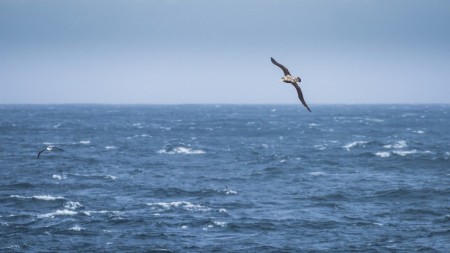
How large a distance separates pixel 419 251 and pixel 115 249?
65.8 ft

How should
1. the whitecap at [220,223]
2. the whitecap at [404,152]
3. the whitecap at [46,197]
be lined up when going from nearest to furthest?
the whitecap at [220,223] → the whitecap at [46,197] → the whitecap at [404,152]

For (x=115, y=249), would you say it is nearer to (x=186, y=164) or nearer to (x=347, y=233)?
(x=347, y=233)

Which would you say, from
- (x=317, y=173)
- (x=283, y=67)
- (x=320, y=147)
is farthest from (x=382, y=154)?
(x=283, y=67)

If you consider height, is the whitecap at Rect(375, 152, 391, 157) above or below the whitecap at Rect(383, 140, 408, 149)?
below

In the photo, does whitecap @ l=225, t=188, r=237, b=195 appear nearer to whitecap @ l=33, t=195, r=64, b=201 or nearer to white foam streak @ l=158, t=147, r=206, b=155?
whitecap @ l=33, t=195, r=64, b=201

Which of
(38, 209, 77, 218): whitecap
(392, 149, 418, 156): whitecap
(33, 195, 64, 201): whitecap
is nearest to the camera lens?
(38, 209, 77, 218): whitecap

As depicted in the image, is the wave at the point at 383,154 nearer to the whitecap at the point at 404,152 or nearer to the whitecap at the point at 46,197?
the whitecap at the point at 404,152

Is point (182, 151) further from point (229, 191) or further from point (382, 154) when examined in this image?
point (229, 191)

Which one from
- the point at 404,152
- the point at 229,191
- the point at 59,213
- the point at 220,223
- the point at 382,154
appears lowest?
the point at 220,223

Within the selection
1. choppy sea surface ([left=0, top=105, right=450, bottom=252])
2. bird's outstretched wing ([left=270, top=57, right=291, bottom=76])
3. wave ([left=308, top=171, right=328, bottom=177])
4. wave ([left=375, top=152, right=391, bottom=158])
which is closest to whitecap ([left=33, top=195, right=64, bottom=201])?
choppy sea surface ([left=0, top=105, right=450, bottom=252])

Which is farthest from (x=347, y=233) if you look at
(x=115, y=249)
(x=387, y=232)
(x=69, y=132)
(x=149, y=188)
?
(x=69, y=132)

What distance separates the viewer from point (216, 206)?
49.6 m

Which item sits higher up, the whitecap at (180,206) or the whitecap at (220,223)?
the whitecap at (180,206)

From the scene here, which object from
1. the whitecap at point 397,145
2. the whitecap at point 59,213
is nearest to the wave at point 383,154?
the whitecap at point 397,145
